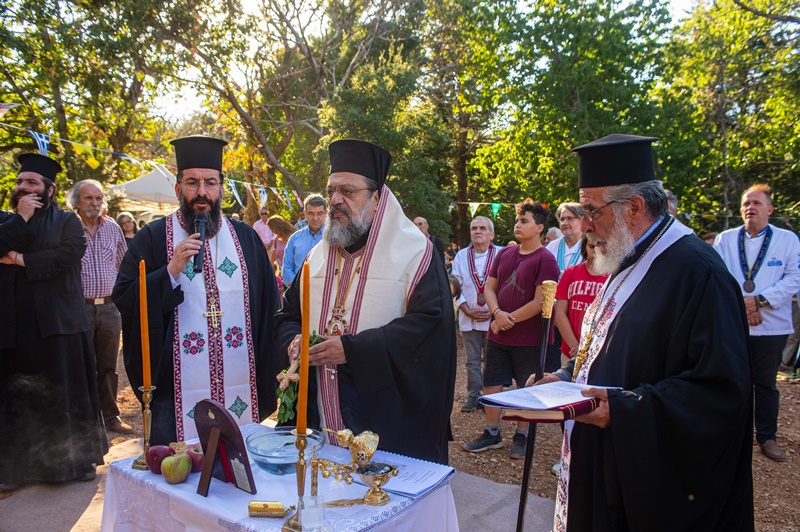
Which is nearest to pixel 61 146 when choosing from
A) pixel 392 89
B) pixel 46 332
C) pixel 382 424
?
pixel 392 89

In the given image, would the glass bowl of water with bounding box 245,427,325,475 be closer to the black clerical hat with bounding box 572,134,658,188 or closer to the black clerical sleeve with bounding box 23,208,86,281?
the black clerical hat with bounding box 572,134,658,188

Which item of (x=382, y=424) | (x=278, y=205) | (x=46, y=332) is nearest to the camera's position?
(x=382, y=424)

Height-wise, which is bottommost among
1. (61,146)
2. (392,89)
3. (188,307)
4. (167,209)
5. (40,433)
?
(40,433)

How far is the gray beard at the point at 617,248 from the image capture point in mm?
2281

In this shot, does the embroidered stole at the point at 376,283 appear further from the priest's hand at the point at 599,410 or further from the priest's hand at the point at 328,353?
the priest's hand at the point at 599,410

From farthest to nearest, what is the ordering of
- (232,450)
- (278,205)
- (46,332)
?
(278,205) < (46,332) < (232,450)

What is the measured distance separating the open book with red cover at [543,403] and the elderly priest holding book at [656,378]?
0.09 m

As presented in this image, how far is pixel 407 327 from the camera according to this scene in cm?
271

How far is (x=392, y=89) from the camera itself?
49.0 feet

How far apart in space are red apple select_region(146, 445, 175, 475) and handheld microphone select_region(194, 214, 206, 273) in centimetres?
119

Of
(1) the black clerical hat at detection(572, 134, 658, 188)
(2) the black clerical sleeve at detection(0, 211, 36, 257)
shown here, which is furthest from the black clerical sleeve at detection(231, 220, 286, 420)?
(1) the black clerical hat at detection(572, 134, 658, 188)

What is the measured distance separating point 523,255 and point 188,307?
10.4ft

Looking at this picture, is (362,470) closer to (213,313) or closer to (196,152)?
(213,313)

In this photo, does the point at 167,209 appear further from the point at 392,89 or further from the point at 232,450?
the point at 232,450
